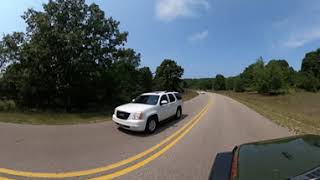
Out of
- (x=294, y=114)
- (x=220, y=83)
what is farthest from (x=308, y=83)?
(x=294, y=114)

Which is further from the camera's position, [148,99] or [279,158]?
[148,99]

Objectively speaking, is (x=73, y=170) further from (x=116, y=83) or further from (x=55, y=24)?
(x=116, y=83)

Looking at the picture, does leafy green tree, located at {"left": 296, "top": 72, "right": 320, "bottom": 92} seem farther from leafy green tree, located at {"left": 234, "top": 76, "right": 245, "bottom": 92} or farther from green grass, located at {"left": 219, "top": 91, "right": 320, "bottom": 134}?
green grass, located at {"left": 219, "top": 91, "right": 320, "bottom": 134}

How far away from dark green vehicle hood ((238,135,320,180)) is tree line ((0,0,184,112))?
57.0 feet

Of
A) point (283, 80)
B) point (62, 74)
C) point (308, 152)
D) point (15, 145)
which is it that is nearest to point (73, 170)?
point (15, 145)

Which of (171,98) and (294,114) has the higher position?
(171,98)

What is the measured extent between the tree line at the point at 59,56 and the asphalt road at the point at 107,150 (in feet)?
33.3

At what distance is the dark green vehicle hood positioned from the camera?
2.72m

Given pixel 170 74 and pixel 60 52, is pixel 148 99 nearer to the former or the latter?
pixel 60 52

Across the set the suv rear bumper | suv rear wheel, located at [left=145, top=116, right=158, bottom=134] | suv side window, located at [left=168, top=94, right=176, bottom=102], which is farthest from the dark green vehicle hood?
suv side window, located at [left=168, top=94, right=176, bottom=102]

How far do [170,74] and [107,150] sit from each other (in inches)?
3158

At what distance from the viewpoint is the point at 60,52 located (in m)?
19.5

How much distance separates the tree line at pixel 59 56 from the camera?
19453mm

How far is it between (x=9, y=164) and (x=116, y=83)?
73.5ft
